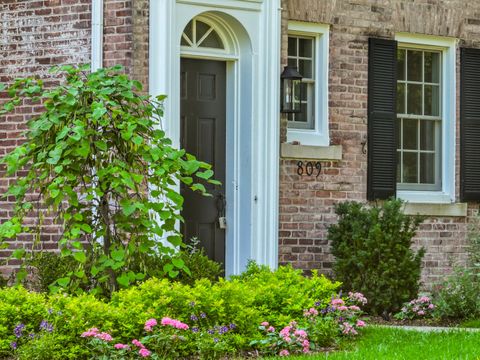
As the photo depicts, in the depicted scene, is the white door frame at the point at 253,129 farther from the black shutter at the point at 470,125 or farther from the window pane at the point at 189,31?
the black shutter at the point at 470,125

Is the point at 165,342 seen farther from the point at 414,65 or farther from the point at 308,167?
the point at 414,65

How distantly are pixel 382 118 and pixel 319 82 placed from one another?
35.6 inches

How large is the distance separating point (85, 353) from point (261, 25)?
517cm

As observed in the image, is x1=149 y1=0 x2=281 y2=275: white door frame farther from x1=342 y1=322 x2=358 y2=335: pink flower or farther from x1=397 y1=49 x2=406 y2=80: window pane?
x1=342 y1=322 x2=358 y2=335: pink flower

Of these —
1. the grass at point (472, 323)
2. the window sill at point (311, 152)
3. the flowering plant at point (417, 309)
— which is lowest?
the grass at point (472, 323)

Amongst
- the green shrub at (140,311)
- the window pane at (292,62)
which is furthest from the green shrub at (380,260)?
the green shrub at (140,311)

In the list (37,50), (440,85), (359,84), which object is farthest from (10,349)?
(440,85)

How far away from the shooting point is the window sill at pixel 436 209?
13.8 metres

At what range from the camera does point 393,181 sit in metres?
13.7

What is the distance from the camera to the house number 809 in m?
12.9

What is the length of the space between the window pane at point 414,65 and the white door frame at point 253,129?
233 cm

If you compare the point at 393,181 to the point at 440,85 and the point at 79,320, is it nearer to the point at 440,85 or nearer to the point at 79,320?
the point at 440,85

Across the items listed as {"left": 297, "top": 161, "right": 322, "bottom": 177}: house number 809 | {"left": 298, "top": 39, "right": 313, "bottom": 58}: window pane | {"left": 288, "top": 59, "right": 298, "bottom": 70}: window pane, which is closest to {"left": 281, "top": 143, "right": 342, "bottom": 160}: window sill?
{"left": 297, "top": 161, "right": 322, "bottom": 177}: house number 809

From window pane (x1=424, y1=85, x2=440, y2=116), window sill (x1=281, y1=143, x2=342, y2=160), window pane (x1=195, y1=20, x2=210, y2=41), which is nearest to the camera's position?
window pane (x1=195, y1=20, x2=210, y2=41)
